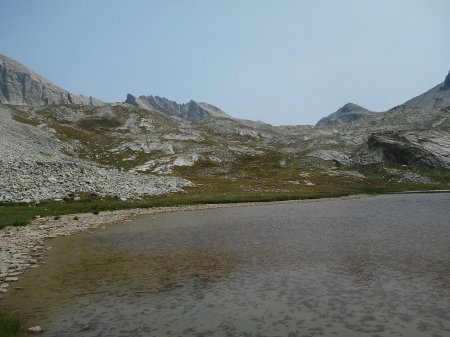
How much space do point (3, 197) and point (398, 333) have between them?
51549 mm

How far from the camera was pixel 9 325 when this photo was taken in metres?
13.5

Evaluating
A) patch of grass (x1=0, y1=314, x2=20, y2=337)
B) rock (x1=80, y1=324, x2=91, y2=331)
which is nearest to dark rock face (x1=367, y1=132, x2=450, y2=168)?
rock (x1=80, y1=324, x2=91, y2=331)

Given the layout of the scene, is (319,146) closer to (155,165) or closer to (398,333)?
(155,165)

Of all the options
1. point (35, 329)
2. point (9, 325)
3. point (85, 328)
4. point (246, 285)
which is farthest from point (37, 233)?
point (246, 285)

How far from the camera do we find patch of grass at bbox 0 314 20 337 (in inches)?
506

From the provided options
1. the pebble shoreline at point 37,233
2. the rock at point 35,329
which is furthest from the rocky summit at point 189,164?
the rock at point 35,329

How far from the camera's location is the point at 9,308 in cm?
1573

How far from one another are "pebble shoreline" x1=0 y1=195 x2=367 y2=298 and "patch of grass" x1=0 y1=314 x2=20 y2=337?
3.75m

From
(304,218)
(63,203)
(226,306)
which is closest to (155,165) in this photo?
(63,203)

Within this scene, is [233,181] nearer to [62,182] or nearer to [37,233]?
[62,182]

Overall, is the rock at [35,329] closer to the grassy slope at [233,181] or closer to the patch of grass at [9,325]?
the patch of grass at [9,325]

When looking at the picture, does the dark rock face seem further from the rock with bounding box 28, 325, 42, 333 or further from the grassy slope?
the rock with bounding box 28, 325, 42, 333

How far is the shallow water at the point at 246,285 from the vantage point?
13555 mm

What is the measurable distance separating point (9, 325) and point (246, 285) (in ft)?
32.7
